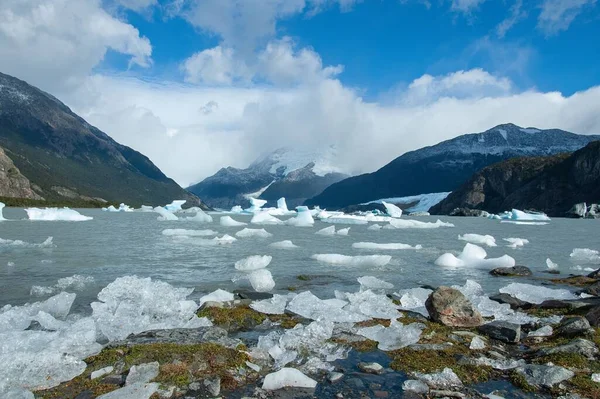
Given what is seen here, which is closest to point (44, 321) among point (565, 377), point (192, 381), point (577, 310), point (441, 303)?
point (192, 381)

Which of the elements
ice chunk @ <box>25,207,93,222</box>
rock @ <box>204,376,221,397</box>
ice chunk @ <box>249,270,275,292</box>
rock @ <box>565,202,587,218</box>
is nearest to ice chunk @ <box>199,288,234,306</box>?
ice chunk @ <box>249,270,275,292</box>

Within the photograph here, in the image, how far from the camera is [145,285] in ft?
35.1

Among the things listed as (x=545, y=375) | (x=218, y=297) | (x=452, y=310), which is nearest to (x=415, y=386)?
(x=545, y=375)

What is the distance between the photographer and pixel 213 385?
532cm

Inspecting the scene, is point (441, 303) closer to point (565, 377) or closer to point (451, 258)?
point (565, 377)

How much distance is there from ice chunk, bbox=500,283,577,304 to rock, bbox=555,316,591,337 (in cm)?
330

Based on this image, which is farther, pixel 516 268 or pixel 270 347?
pixel 516 268

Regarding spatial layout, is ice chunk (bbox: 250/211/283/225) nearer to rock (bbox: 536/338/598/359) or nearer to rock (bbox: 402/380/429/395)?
rock (bbox: 536/338/598/359)

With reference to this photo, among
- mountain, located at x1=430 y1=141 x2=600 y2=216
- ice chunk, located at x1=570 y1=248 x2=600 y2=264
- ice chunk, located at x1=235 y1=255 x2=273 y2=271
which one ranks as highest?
mountain, located at x1=430 y1=141 x2=600 y2=216

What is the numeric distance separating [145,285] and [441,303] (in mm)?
6887

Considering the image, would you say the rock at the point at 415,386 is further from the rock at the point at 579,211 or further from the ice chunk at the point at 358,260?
the rock at the point at 579,211

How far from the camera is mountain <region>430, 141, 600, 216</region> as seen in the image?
11544 cm

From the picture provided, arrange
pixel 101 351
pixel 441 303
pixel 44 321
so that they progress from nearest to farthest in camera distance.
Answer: pixel 101 351 < pixel 44 321 < pixel 441 303

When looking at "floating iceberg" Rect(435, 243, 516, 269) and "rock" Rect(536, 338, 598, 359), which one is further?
"floating iceberg" Rect(435, 243, 516, 269)
